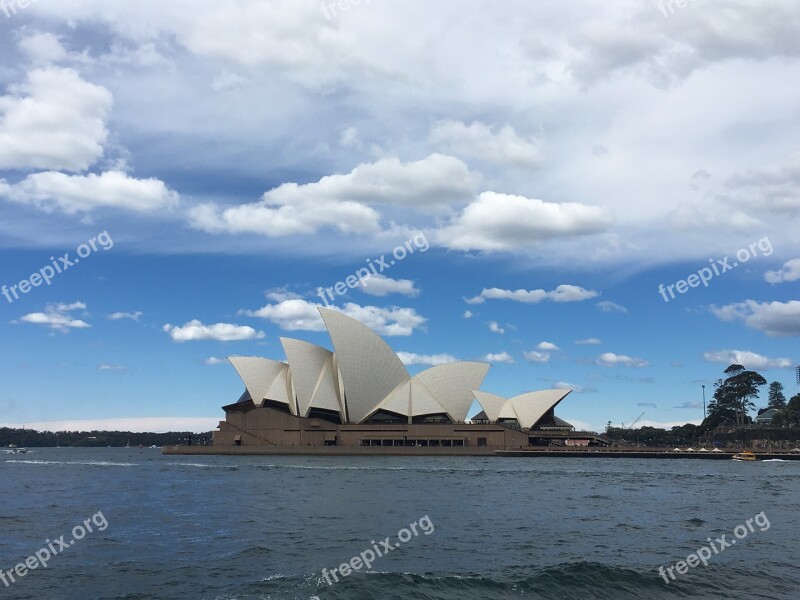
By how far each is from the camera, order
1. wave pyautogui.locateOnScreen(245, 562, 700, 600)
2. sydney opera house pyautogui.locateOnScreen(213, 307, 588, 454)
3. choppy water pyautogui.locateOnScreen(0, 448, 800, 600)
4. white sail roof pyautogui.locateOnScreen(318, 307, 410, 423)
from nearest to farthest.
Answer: wave pyautogui.locateOnScreen(245, 562, 700, 600) → choppy water pyautogui.locateOnScreen(0, 448, 800, 600) → white sail roof pyautogui.locateOnScreen(318, 307, 410, 423) → sydney opera house pyautogui.locateOnScreen(213, 307, 588, 454)

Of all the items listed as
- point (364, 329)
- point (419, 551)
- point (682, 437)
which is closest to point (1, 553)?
point (419, 551)

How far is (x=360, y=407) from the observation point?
273 ft

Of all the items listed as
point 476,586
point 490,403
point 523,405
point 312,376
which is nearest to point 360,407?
point 312,376

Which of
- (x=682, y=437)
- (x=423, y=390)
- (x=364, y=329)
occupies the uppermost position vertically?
(x=364, y=329)

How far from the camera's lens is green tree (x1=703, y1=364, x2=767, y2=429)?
11912cm

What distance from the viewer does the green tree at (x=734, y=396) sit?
391 ft

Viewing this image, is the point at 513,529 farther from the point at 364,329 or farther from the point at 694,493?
the point at 364,329

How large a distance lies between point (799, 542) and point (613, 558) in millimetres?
6940

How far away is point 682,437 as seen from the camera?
126 metres

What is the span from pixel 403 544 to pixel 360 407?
6498 centimetres

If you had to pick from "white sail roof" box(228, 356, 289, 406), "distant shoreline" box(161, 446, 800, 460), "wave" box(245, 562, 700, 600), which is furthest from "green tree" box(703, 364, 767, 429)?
"wave" box(245, 562, 700, 600)

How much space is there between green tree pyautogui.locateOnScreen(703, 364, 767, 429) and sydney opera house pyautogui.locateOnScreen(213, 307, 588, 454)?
48073 mm

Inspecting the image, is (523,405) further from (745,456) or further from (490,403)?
(745,456)

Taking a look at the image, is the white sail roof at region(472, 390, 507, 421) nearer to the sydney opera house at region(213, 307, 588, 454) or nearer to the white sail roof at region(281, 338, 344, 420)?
the sydney opera house at region(213, 307, 588, 454)
